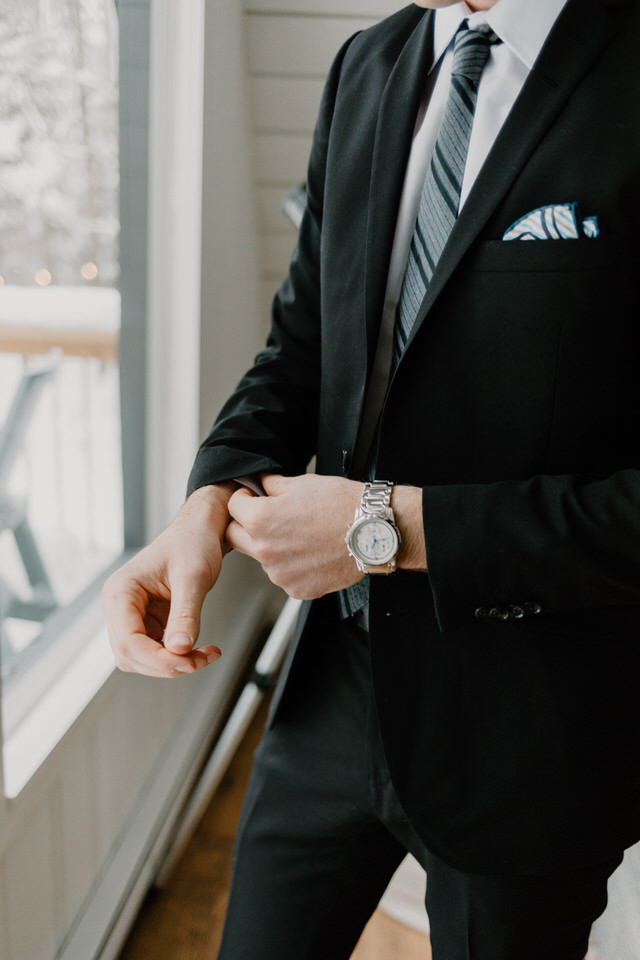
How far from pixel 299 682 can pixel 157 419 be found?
3.80 feet

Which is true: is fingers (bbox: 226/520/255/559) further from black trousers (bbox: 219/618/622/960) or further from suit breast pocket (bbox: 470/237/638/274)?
suit breast pocket (bbox: 470/237/638/274)

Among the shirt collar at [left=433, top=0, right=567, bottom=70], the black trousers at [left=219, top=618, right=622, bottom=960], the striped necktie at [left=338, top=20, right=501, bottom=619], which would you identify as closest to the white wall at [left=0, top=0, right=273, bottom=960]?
the black trousers at [left=219, top=618, right=622, bottom=960]

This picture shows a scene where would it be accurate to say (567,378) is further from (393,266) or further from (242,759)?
(242,759)

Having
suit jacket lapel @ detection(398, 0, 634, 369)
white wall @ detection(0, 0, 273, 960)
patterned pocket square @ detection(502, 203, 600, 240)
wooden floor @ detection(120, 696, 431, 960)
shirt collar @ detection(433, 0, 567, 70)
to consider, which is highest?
shirt collar @ detection(433, 0, 567, 70)

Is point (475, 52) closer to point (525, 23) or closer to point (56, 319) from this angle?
point (525, 23)

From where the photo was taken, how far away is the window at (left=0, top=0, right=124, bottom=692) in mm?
1425

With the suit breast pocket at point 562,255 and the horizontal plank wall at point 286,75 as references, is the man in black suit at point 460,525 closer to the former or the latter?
the suit breast pocket at point 562,255

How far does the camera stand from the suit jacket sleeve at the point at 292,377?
927 millimetres

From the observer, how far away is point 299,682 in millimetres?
985

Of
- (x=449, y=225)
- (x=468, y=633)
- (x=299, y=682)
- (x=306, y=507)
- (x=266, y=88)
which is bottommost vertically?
(x=299, y=682)

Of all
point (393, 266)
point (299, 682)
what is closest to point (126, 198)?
point (393, 266)

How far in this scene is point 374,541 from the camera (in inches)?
28.0

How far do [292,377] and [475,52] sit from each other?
16.4 inches

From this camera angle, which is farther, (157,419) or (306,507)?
(157,419)
